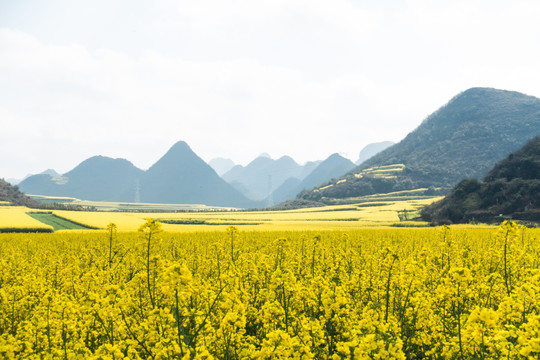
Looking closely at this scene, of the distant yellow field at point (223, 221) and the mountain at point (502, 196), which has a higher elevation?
Answer: the mountain at point (502, 196)

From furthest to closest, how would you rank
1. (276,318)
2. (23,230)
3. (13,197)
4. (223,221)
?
1. (13,197)
2. (223,221)
3. (23,230)
4. (276,318)

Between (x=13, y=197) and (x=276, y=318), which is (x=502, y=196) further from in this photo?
(x=13, y=197)

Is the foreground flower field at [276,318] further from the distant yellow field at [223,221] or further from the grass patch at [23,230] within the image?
the grass patch at [23,230]

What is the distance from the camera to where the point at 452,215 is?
7619 cm

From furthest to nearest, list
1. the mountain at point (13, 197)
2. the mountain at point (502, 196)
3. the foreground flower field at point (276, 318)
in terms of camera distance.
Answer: the mountain at point (13, 197)
the mountain at point (502, 196)
the foreground flower field at point (276, 318)

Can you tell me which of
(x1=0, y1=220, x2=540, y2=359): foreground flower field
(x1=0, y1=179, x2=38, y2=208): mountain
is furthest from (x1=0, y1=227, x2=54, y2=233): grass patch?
(x1=0, y1=179, x2=38, y2=208): mountain

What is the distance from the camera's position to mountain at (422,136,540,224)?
2800 inches

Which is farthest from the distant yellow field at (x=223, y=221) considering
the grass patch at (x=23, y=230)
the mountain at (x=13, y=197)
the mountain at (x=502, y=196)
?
the mountain at (x=13, y=197)

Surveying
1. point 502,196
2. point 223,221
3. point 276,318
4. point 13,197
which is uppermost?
point 502,196

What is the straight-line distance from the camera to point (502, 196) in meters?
75.6

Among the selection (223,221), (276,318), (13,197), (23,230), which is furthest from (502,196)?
(13,197)

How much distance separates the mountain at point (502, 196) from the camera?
71.1m

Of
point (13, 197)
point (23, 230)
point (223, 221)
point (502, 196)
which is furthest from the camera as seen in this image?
point (13, 197)

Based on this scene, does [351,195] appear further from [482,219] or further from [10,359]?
[10,359]
